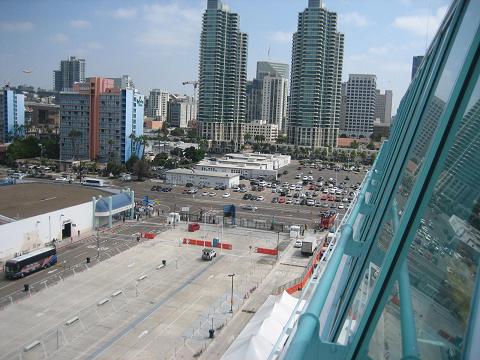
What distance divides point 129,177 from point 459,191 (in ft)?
82.3

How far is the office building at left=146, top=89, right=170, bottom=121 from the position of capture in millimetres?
72625

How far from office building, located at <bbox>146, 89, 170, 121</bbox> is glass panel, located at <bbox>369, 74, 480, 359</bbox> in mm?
72326

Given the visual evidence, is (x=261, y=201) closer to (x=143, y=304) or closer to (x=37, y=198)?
(x=37, y=198)

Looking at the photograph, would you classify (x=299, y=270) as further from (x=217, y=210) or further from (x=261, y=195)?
(x=261, y=195)

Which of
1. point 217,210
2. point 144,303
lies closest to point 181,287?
point 144,303

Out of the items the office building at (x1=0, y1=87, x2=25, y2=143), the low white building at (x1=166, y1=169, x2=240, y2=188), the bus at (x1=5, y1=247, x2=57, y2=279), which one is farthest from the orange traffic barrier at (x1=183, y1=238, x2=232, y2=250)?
the office building at (x1=0, y1=87, x2=25, y2=143)

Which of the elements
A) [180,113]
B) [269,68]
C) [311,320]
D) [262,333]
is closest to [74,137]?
[262,333]

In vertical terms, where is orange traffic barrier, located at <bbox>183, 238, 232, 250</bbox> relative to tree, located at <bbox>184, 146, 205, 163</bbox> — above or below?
below

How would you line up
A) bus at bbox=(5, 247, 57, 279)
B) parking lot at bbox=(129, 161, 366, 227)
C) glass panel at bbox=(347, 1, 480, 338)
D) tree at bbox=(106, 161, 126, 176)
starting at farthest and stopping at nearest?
tree at bbox=(106, 161, 126, 176) < parking lot at bbox=(129, 161, 366, 227) < bus at bbox=(5, 247, 57, 279) < glass panel at bbox=(347, 1, 480, 338)

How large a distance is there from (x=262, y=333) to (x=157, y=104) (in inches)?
2730

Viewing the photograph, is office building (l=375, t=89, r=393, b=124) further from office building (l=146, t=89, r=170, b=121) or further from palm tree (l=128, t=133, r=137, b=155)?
palm tree (l=128, t=133, r=137, b=155)

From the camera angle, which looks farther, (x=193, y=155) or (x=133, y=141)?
(x=193, y=155)

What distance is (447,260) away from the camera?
0.81 metres

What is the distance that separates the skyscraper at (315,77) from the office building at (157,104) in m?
35.4
